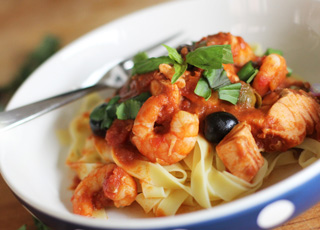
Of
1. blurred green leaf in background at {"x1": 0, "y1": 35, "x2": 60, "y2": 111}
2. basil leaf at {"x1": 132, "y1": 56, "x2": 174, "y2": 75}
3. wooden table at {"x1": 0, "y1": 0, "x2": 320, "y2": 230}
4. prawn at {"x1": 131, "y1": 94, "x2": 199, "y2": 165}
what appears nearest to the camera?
prawn at {"x1": 131, "y1": 94, "x2": 199, "y2": 165}

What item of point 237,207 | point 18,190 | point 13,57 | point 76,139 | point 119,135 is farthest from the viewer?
point 13,57

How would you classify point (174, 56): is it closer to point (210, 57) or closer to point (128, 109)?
point (210, 57)

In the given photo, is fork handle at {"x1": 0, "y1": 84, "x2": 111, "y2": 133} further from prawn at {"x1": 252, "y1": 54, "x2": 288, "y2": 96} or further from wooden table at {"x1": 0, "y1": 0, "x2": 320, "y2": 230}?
wooden table at {"x1": 0, "y1": 0, "x2": 320, "y2": 230}

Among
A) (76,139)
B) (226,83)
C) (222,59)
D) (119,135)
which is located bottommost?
(76,139)

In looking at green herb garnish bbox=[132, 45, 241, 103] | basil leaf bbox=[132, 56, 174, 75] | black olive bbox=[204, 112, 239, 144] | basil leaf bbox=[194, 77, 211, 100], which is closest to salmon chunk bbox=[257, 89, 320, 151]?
black olive bbox=[204, 112, 239, 144]

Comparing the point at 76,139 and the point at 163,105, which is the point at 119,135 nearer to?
the point at 163,105

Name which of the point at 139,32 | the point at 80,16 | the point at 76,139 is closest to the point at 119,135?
the point at 76,139

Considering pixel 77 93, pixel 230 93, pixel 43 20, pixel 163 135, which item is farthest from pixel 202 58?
pixel 43 20
